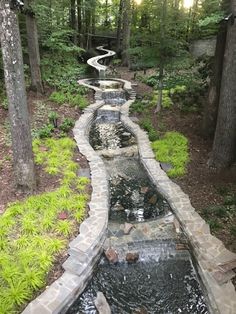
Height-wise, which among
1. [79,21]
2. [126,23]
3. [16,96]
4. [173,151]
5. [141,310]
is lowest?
[141,310]

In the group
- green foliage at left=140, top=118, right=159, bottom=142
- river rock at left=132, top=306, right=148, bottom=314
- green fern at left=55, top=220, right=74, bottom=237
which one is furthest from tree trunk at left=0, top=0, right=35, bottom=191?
green foliage at left=140, top=118, right=159, bottom=142

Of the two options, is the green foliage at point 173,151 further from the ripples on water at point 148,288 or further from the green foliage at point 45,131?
the green foliage at point 45,131

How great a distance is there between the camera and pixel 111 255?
5078 mm

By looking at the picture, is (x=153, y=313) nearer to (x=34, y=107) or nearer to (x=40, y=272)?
(x=40, y=272)

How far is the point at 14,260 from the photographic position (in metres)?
4.66

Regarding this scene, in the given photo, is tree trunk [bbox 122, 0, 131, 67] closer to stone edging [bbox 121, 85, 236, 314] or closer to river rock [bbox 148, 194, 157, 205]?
stone edging [bbox 121, 85, 236, 314]

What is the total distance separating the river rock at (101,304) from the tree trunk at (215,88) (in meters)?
6.05

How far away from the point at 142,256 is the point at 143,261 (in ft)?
0.37

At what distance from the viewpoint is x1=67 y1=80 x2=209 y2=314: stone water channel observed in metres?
4.34

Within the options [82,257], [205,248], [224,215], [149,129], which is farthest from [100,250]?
[149,129]

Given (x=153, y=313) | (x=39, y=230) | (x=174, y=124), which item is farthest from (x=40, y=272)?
(x=174, y=124)

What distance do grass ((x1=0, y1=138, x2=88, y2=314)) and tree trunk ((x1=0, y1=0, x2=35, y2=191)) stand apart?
1.84ft

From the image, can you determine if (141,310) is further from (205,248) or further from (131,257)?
(205,248)

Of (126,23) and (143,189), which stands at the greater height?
(126,23)
